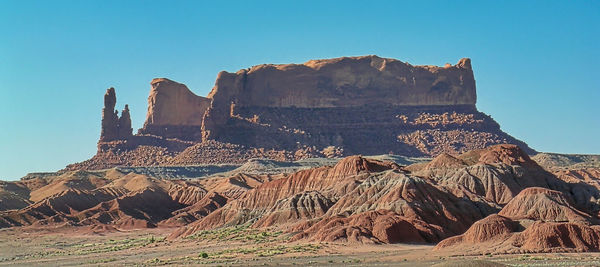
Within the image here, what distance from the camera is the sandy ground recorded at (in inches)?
3455

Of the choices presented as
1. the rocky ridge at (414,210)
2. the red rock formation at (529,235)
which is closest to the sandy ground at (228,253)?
the red rock formation at (529,235)

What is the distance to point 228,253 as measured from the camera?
105 metres

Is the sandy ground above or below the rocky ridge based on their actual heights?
below

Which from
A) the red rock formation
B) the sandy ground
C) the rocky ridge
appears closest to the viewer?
the sandy ground

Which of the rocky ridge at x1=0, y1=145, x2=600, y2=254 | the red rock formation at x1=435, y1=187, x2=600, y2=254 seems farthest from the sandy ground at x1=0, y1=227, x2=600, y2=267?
the rocky ridge at x1=0, y1=145, x2=600, y2=254

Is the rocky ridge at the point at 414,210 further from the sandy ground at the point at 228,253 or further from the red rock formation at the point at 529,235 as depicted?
the sandy ground at the point at 228,253

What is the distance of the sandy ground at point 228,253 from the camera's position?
3455 inches

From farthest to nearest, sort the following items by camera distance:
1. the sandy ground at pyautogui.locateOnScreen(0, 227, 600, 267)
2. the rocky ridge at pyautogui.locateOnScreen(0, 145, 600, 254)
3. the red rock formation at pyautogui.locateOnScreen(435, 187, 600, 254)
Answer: the rocky ridge at pyautogui.locateOnScreen(0, 145, 600, 254), the red rock formation at pyautogui.locateOnScreen(435, 187, 600, 254), the sandy ground at pyautogui.locateOnScreen(0, 227, 600, 267)

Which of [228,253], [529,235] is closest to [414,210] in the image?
[228,253]

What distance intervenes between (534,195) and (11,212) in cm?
9784

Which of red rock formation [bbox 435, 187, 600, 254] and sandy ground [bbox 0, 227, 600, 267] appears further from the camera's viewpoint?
red rock formation [bbox 435, 187, 600, 254]

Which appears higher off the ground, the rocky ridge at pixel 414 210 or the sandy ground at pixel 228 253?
the rocky ridge at pixel 414 210

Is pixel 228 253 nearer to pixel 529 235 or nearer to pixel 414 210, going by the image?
pixel 414 210

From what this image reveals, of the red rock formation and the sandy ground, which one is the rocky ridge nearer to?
the red rock formation
